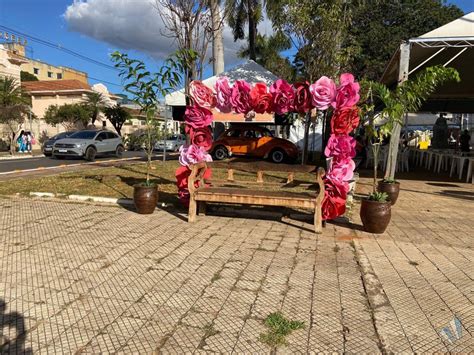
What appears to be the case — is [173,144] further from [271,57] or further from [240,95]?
[240,95]

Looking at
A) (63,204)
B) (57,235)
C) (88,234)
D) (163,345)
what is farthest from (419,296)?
(63,204)

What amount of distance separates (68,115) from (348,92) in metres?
38.9

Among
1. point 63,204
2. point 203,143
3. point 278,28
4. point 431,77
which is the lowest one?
point 63,204

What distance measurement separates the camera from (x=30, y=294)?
11.5ft

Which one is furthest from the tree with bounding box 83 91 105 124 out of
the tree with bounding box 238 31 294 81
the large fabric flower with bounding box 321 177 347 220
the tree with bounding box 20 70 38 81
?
the large fabric flower with bounding box 321 177 347 220

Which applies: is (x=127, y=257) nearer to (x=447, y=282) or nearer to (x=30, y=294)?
(x=30, y=294)

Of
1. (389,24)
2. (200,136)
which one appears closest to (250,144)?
(200,136)

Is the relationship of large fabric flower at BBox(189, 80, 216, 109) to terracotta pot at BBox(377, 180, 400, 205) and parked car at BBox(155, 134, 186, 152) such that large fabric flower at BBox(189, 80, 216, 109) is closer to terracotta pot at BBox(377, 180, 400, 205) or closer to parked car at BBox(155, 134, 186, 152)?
terracotta pot at BBox(377, 180, 400, 205)

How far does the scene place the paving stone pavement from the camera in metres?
2.88

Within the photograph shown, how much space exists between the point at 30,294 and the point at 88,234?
204 centimetres

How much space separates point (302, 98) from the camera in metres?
6.17

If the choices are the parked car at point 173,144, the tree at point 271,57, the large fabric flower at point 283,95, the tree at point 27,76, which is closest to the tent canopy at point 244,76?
the large fabric flower at point 283,95

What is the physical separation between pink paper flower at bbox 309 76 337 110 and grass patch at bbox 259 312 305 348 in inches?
140

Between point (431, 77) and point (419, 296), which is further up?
point (431, 77)
